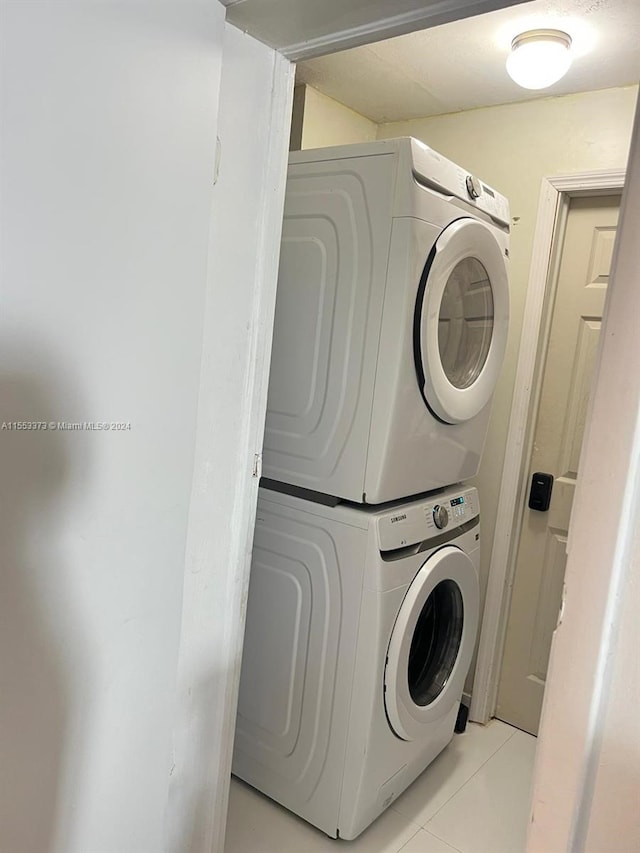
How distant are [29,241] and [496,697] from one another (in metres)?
2.27

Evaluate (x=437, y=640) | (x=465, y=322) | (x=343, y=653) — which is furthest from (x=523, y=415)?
(x=343, y=653)

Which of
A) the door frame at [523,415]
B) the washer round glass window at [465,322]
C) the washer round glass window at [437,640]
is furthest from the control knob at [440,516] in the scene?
the door frame at [523,415]

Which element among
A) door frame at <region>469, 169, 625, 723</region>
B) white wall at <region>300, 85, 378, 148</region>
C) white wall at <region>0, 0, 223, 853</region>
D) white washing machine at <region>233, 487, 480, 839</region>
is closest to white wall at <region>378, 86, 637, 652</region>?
door frame at <region>469, 169, 625, 723</region>

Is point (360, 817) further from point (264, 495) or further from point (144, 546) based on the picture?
point (144, 546)

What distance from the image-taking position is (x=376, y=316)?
1587mm

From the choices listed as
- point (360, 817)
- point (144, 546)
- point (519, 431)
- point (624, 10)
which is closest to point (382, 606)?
point (360, 817)

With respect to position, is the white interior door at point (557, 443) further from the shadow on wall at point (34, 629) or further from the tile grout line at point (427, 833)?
the shadow on wall at point (34, 629)

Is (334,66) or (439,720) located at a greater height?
(334,66)

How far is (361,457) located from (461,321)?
507mm

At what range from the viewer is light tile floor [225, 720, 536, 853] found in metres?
1.75

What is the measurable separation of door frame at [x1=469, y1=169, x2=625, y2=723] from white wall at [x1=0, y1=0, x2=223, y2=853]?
4.75 feet

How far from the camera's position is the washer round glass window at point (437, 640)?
1.95m

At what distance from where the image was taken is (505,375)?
2.30 meters

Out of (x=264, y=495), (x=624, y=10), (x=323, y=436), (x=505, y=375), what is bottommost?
(x=264, y=495)
